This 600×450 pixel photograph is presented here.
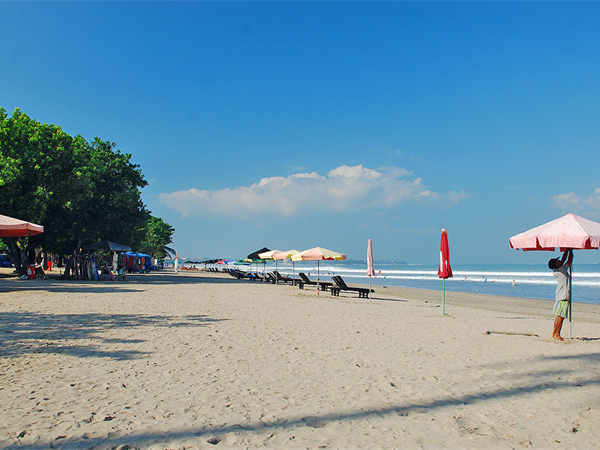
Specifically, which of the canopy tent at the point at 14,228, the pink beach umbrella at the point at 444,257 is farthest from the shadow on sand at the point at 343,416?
the canopy tent at the point at 14,228

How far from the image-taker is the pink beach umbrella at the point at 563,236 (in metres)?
6.75

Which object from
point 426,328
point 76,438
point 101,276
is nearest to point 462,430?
point 76,438

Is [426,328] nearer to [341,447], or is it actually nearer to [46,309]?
[341,447]

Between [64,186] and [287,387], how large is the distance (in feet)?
67.9

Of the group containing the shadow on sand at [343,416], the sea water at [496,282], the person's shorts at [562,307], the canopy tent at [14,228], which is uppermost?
the canopy tent at [14,228]

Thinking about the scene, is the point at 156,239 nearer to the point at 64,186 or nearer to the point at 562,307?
the point at 64,186

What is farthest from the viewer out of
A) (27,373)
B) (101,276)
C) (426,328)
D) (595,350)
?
(101,276)

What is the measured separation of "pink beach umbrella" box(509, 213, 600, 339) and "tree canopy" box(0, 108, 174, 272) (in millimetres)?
18965

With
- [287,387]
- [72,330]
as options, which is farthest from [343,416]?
[72,330]

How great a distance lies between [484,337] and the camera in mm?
7805

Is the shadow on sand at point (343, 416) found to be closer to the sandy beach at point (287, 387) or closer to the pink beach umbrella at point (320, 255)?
the sandy beach at point (287, 387)

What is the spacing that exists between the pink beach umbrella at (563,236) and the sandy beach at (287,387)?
1.68 metres

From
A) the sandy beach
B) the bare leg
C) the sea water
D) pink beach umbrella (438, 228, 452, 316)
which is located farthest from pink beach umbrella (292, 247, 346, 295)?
the sea water

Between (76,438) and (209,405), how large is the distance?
1136mm
